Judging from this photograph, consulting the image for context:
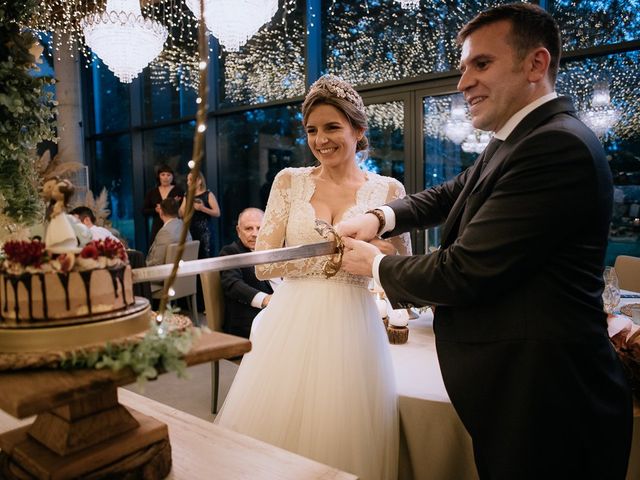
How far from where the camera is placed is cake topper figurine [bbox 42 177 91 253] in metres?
0.90

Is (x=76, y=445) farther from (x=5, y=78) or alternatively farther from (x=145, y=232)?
(x=145, y=232)

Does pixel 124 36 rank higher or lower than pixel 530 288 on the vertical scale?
higher

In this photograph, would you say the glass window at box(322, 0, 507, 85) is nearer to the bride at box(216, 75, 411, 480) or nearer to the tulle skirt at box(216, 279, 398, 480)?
the bride at box(216, 75, 411, 480)

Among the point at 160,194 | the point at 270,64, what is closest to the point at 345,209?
the point at 270,64

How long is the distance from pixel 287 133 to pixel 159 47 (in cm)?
211

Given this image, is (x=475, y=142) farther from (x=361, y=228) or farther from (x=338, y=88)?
(x=361, y=228)

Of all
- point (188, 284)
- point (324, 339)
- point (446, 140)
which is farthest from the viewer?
point (188, 284)

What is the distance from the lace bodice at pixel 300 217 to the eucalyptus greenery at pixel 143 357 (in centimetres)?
123

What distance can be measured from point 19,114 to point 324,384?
49.8 inches

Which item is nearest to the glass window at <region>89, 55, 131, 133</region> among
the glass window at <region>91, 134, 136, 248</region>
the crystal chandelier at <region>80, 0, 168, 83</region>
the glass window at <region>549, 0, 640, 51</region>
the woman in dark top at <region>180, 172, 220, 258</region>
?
the glass window at <region>91, 134, 136, 248</region>

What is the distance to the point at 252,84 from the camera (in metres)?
6.74

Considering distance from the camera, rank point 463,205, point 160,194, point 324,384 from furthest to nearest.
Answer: point 160,194 < point 324,384 < point 463,205

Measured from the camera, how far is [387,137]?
5.43 m

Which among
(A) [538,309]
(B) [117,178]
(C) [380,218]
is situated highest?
(B) [117,178]
